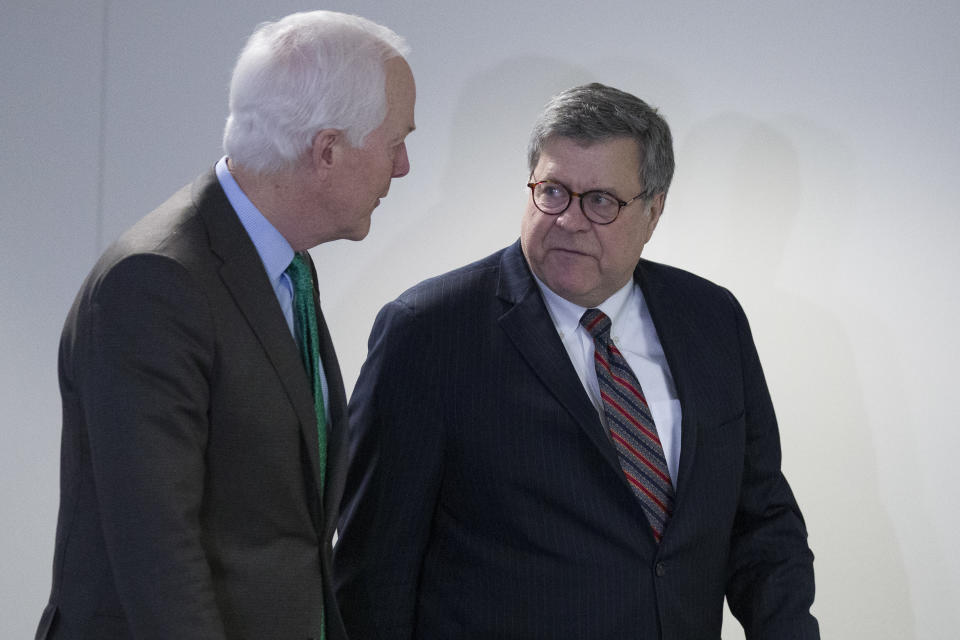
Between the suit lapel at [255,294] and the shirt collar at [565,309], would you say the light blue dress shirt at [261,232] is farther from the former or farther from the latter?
the shirt collar at [565,309]

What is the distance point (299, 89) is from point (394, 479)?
72 centimetres

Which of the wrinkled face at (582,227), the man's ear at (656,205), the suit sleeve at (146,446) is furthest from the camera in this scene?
the man's ear at (656,205)

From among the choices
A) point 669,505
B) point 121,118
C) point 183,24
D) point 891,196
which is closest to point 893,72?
point 891,196

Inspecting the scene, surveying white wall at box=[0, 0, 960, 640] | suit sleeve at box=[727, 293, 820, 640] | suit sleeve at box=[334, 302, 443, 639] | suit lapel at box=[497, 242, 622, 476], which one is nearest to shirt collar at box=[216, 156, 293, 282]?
suit sleeve at box=[334, 302, 443, 639]

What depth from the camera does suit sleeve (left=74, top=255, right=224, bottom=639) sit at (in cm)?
119

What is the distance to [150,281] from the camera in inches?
48.5

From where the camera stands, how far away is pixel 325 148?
1404 mm

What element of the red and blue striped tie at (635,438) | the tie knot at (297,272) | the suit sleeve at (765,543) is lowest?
the suit sleeve at (765,543)

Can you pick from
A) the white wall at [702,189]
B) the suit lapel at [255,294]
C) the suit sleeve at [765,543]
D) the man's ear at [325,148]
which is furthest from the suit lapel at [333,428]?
the white wall at [702,189]

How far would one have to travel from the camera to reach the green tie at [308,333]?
59.2 inches

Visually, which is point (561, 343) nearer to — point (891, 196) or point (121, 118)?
point (891, 196)

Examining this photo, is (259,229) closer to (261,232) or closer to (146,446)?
(261,232)

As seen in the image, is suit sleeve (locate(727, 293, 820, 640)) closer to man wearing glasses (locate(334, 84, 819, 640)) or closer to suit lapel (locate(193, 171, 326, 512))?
man wearing glasses (locate(334, 84, 819, 640))

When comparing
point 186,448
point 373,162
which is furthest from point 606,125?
point 186,448
